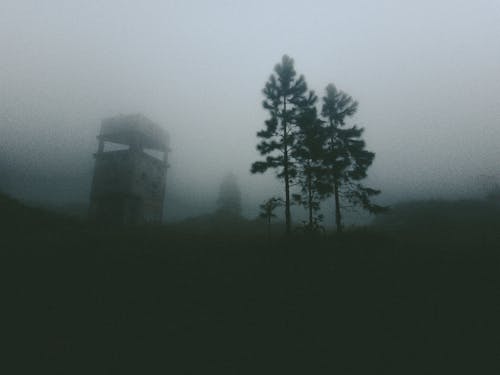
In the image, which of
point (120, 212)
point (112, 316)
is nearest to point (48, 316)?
point (112, 316)

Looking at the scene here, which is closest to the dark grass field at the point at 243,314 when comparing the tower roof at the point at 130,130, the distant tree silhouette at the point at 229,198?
the tower roof at the point at 130,130

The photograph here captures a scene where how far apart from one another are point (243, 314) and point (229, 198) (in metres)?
42.9

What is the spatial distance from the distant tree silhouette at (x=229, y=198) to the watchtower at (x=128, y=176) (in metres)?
18.1

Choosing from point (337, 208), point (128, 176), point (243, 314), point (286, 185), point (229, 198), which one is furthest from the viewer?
point (229, 198)

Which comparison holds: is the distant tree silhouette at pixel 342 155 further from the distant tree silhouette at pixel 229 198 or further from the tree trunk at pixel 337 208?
the distant tree silhouette at pixel 229 198

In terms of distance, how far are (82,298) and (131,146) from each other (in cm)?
2474

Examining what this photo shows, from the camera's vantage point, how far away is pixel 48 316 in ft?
21.1

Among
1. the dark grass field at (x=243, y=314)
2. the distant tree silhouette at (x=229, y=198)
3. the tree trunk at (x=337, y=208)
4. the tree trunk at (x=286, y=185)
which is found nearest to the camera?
the dark grass field at (x=243, y=314)

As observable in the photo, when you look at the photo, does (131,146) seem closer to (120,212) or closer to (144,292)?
(120,212)

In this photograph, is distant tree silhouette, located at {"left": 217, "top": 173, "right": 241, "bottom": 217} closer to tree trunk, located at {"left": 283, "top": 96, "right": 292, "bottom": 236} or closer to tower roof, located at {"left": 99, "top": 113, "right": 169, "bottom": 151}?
tower roof, located at {"left": 99, "top": 113, "right": 169, "bottom": 151}

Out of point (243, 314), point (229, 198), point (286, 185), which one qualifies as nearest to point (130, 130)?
point (286, 185)

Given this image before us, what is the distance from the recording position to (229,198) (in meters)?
49.5

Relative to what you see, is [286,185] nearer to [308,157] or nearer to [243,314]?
[308,157]

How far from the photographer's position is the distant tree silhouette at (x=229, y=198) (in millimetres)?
48281
